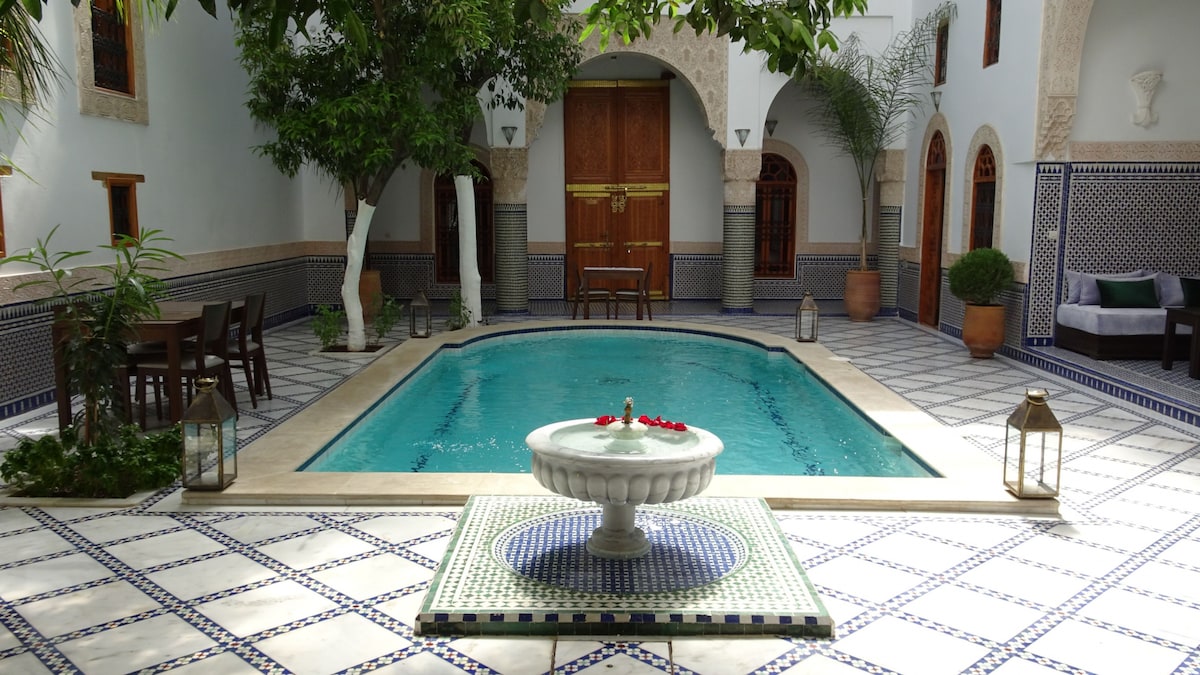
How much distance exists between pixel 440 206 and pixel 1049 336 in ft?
23.0

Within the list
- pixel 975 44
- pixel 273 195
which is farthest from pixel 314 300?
pixel 975 44

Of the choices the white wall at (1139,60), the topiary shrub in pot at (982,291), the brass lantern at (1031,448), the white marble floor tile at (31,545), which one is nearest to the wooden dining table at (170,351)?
the white marble floor tile at (31,545)

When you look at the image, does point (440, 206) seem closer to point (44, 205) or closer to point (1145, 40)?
point (44, 205)

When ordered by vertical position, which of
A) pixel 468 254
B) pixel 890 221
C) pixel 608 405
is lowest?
pixel 608 405

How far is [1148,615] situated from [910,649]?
2.80ft

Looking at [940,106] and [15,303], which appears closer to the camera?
[15,303]

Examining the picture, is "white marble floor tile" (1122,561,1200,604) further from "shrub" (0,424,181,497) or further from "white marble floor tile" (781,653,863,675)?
"shrub" (0,424,181,497)

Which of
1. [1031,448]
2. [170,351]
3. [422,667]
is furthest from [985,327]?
[422,667]

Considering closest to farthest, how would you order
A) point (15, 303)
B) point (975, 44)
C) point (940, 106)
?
1. point (15, 303)
2. point (975, 44)
3. point (940, 106)

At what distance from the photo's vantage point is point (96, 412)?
4348mm

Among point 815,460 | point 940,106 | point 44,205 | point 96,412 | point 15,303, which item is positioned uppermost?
point 940,106

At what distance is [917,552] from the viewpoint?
11.6ft

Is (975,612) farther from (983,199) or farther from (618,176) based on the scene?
(618,176)

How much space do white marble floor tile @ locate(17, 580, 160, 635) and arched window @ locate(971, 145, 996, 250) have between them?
729 centimetres
